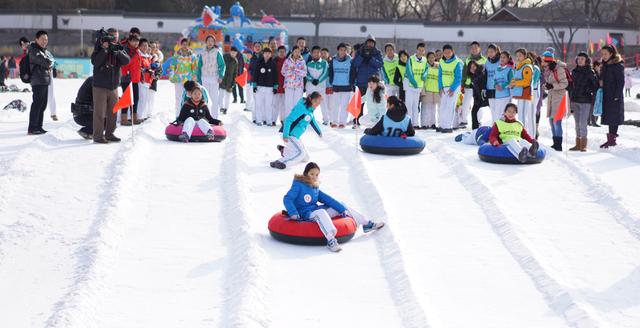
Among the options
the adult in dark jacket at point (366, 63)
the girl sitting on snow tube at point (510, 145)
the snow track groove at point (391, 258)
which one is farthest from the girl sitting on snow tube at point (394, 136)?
the adult in dark jacket at point (366, 63)

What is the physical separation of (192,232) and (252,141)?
5.78 meters

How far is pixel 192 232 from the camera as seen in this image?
853cm

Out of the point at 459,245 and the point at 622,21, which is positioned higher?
the point at 622,21

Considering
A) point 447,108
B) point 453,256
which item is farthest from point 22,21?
point 453,256

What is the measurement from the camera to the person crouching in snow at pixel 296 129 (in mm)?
11844

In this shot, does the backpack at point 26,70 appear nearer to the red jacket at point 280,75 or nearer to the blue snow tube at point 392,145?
the red jacket at point 280,75

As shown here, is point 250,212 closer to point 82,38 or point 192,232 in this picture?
point 192,232

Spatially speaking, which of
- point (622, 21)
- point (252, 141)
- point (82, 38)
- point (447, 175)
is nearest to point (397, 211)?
point (447, 175)

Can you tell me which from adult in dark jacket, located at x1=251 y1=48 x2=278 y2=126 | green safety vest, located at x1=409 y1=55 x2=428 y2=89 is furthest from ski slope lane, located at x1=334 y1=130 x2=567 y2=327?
adult in dark jacket, located at x1=251 y1=48 x2=278 y2=126

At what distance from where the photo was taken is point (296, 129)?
39.1ft

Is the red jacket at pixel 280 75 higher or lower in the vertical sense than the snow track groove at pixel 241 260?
higher

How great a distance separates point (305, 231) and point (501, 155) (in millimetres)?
5027

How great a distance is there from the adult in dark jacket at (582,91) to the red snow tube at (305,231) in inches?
264

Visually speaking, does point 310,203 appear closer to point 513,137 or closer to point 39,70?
point 513,137
